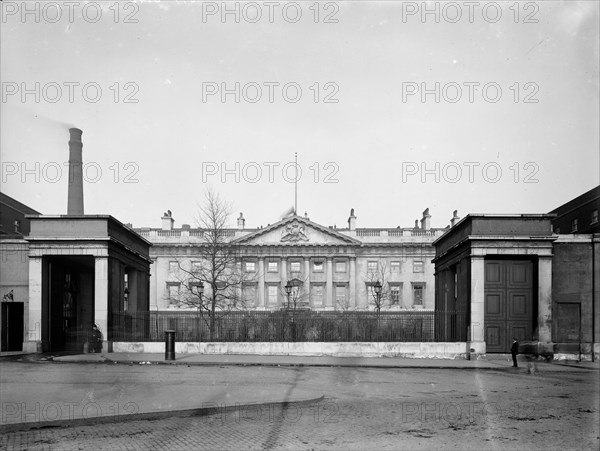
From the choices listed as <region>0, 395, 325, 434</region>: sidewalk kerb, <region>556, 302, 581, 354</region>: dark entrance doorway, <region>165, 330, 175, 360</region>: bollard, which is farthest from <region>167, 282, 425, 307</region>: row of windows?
<region>0, 395, 325, 434</region>: sidewalk kerb

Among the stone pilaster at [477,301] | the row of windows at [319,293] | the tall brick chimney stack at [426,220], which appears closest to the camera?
the stone pilaster at [477,301]

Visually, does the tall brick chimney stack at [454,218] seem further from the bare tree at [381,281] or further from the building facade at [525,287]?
the building facade at [525,287]

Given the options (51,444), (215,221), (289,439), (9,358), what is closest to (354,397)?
(289,439)

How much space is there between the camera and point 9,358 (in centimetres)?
2444

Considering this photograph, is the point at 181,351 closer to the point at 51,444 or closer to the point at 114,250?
the point at 114,250

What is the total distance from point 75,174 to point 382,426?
3360 centimetres

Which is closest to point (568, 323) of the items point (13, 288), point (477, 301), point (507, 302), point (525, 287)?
point (525, 287)

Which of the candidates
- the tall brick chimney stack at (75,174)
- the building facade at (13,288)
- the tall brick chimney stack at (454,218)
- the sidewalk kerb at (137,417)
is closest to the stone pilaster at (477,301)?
the sidewalk kerb at (137,417)

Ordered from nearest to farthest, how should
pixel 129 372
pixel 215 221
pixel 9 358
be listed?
pixel 129 372, pixel 9 358, pixel 215 221

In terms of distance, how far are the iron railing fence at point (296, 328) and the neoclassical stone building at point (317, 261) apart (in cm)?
3440

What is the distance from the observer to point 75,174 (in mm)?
39031

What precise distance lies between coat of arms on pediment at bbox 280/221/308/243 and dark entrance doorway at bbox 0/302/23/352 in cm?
3732

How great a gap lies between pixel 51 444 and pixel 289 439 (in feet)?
11.6

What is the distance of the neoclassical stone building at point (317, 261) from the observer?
63.8 m
